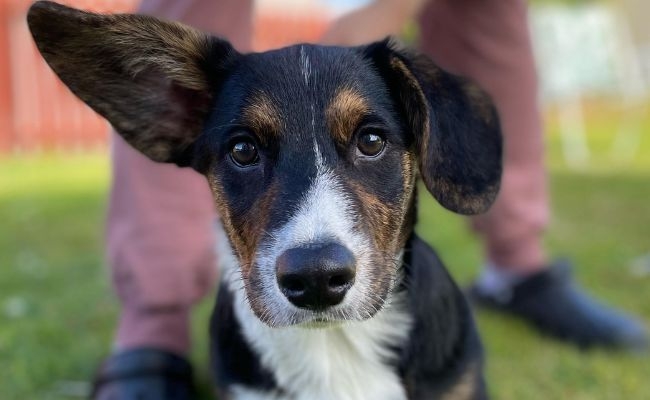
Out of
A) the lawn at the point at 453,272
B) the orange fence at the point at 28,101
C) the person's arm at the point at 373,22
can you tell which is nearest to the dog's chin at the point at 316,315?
the person's arm at the point at 373,22

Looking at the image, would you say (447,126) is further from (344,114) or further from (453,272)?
(453,272)

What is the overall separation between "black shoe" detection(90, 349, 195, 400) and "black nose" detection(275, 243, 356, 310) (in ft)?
4.34

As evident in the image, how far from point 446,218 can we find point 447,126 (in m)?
4.55

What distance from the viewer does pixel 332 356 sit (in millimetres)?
2531

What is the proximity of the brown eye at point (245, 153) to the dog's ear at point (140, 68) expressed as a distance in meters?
0.31

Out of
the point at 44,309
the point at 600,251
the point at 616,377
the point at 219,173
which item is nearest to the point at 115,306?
the point at 44,309

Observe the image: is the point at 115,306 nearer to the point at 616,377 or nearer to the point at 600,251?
the point at 616,377

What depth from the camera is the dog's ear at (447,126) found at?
2.33m

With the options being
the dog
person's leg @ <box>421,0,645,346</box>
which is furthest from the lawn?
the dog

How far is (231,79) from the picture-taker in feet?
7.94

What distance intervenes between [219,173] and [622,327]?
2225 mm

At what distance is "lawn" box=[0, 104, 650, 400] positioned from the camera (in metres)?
3.35

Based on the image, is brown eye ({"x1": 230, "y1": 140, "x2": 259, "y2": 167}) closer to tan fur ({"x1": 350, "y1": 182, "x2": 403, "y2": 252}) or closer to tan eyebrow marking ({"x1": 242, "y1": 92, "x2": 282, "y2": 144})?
tan eyebrow marking ({"x1": 242, "y1": 92, "x2": 282, "y2": 144})

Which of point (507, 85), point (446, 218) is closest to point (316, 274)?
point (507, 85)
